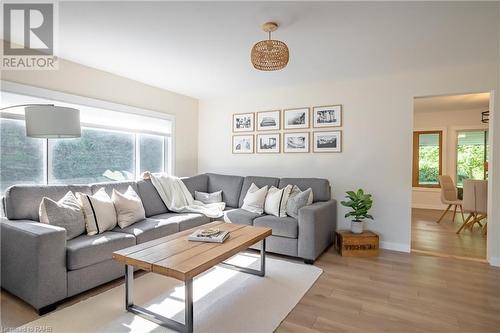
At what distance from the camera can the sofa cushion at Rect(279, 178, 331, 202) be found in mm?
3758

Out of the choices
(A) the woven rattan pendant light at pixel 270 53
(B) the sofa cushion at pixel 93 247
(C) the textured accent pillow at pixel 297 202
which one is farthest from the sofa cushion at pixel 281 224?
(A) the woven rattan pendant light at pixel 270 53

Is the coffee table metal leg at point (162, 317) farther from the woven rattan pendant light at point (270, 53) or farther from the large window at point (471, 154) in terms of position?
the large window at point (471, 154)

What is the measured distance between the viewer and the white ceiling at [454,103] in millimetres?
4848

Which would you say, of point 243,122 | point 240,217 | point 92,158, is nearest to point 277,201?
point 240,217

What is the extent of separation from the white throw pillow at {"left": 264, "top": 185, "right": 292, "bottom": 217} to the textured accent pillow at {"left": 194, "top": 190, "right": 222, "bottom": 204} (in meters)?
0.93

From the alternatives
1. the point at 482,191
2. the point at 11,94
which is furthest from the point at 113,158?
the point at 482,191

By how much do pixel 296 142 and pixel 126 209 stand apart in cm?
261

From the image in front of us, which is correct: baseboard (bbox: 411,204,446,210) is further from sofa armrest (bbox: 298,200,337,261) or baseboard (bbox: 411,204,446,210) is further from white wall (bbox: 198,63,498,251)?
sofa armrest (bbox: 298,200,337,261)

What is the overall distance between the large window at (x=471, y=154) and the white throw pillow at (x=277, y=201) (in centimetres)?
527

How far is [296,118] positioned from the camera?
4234mm

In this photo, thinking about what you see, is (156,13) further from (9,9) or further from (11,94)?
(11,94)

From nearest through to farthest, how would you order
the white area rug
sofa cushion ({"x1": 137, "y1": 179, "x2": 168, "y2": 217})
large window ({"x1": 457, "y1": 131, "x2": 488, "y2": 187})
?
the white area rug, sofa cushion ({"x1": 137, "y1": 179, "x2": 168, "y2": 217}), large window ({"x1": 457, "y1": 131, "x2": 488, "y2": 187})

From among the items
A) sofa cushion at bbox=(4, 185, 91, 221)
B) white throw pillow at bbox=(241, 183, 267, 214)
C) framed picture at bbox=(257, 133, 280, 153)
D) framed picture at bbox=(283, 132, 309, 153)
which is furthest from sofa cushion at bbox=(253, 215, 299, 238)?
sofa cushion at bbox=(4, 185, 91, 221)

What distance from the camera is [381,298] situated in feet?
7.64
